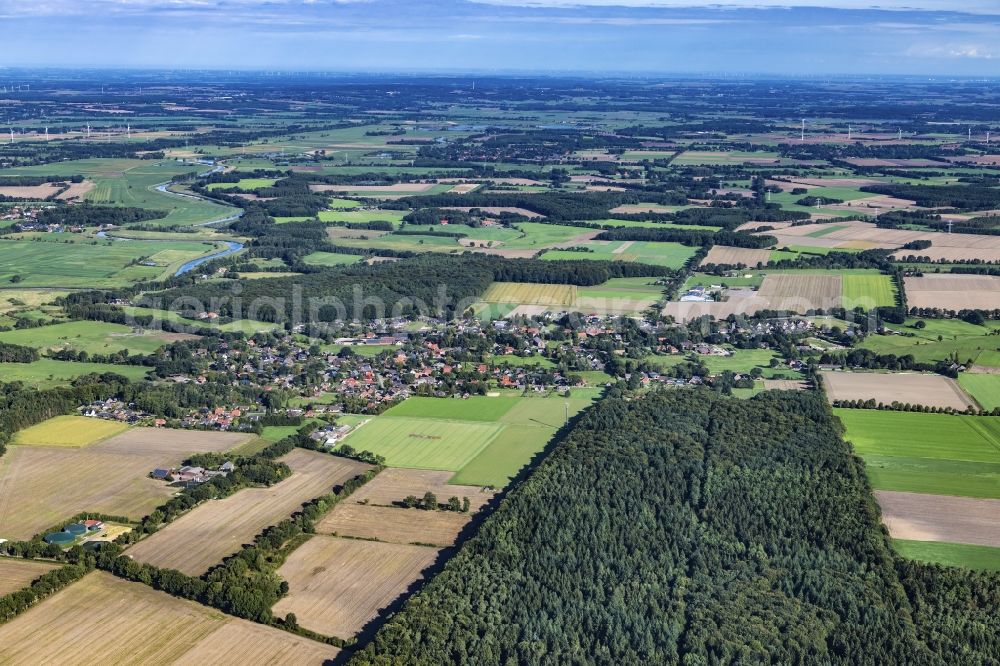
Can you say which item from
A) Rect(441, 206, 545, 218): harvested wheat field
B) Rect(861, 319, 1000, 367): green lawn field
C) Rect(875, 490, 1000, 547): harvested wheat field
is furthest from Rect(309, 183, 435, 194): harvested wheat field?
Rect(875, 490, 1000, 547): harvested wheat field

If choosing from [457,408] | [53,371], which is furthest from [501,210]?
[457,408]

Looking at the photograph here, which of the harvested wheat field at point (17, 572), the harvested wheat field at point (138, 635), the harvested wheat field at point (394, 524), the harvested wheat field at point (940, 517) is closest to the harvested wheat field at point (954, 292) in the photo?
the harvested wheat field at point (940, 517)

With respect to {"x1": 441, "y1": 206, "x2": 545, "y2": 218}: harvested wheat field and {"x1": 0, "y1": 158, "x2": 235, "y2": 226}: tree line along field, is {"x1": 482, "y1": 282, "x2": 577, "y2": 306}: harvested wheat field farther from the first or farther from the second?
{"x1": 0, "y1": 158, "x2": 235, "y2": 226}: tree line along field

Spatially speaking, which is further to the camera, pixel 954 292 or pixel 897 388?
pixel 954 292

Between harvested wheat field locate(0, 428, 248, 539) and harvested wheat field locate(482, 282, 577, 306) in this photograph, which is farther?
harvested wheat field locate(482, 282, 577, 306)

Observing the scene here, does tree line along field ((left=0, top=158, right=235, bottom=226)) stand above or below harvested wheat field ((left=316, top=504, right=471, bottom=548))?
above

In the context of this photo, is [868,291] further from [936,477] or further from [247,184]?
[247,184]

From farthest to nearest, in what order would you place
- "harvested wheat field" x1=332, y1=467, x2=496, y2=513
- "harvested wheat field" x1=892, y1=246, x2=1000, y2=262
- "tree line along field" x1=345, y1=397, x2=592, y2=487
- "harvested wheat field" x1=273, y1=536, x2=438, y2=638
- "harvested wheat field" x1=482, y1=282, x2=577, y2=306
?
"harvested wheat field" x1=892, y1=246, x2=1000, y2=262 → "harvested wheat field" x1=482, y1=282, x2=577, y2=306 → "tree line along field" x1=345, y1=397, x2=592, y2=487 → "harvested wheat field" x1=332, y1=467, x2=496, y2=513 → "harvested wheat field" x1=273, y1=536, x2=438, y2=638
